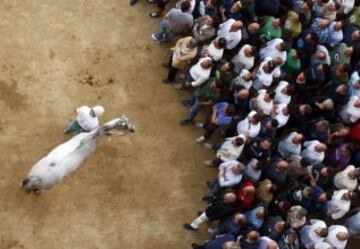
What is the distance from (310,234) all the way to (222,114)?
2.93m

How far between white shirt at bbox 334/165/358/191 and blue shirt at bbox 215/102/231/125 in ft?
7.88

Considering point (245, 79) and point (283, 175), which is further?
point (245, 79)

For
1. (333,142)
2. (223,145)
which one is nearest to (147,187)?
(223,145)

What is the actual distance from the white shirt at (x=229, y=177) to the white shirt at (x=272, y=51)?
2746mm

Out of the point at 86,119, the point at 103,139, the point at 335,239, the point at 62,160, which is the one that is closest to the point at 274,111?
the point at 335,239

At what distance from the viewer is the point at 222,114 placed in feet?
43.8

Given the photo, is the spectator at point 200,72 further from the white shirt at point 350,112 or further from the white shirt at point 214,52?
the white shirt at point 350,112

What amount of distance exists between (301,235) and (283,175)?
1.14m

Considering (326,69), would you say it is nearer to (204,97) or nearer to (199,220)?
(204,97)

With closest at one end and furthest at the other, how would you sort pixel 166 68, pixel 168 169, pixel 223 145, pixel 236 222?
pixel 236 222, pixel 223 145, pixel 168 169, pixel 166 68

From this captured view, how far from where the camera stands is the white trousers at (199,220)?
12.8 m

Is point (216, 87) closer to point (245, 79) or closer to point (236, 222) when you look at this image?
point (245, 79)

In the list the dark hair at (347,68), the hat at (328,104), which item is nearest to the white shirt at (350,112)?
the hat at (328,104)

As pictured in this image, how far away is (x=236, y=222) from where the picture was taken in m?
11.8
